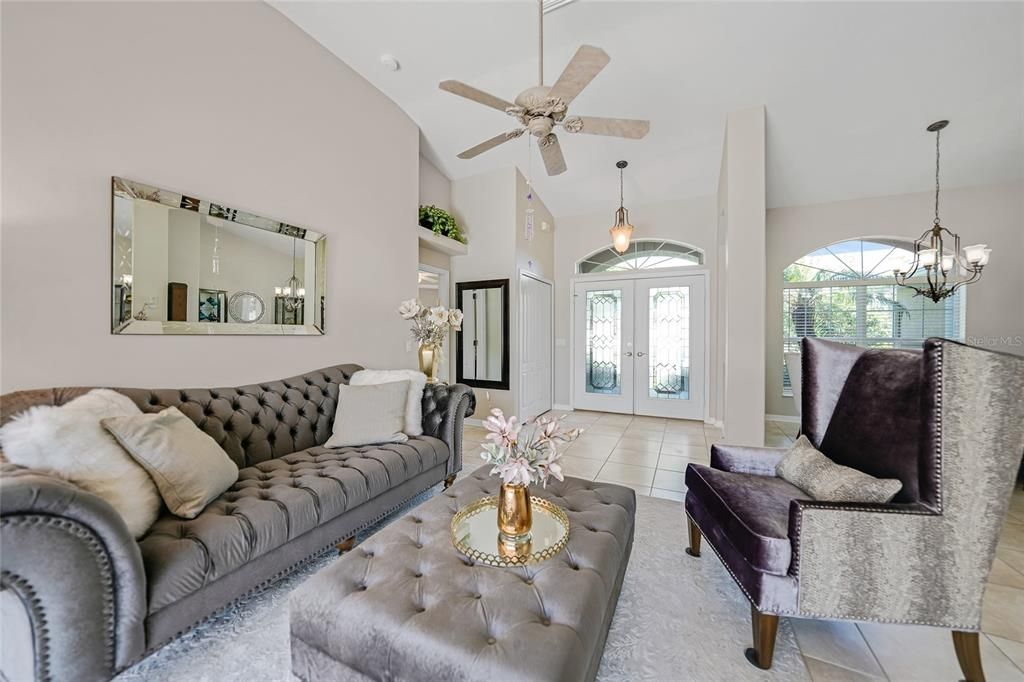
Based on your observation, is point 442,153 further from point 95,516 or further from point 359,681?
point 359,681

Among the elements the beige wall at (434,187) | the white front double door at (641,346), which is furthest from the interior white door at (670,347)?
the beige wall at (434,187)

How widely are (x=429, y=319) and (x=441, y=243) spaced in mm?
1555

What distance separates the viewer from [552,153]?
8.71ft

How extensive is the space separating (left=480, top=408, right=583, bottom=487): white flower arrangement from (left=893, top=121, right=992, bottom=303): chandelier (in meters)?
5.05

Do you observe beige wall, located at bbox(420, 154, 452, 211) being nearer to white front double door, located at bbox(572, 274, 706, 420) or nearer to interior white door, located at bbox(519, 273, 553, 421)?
interior white door, located at bbox(519, 273, 553, 421)

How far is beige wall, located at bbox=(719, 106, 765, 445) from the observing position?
324 centimetres

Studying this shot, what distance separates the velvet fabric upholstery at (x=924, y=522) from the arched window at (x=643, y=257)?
4228 mm

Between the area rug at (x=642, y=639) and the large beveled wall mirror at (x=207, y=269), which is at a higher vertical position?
the large beveled wall mirror at (x=207, y=269)

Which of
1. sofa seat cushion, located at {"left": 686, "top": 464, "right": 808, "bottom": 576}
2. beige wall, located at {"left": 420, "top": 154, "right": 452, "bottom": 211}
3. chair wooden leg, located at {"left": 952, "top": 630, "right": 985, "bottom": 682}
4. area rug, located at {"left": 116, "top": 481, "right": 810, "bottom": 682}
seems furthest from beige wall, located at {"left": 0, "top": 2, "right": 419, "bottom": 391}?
chair wooden leg, located at {"left": 952, "top": 630, "right": 985, "bottom": 682}

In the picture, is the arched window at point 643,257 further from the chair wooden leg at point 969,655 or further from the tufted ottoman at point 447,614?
the tufted ottoman at point 447,614

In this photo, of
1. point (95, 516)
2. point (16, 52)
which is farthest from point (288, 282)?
point (95, 516)

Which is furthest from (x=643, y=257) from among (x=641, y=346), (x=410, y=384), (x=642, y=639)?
(x=642, y=639)

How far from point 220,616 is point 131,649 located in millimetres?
438

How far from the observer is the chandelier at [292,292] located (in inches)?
109
